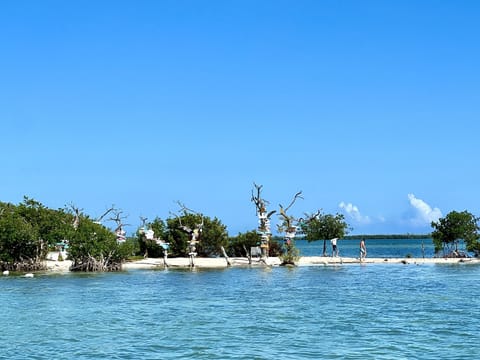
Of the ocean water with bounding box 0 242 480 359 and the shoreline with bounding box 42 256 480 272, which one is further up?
the shoreline with bounding box 42 256 480 272

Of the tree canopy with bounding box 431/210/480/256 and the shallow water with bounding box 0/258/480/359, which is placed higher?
the tree canopy with bounding box 431/210/480/256

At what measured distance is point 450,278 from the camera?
47406 mm

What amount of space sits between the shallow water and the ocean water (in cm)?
4

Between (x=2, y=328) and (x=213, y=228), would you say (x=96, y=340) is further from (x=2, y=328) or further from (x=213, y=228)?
(x=213, y=228)

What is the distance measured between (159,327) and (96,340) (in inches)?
129

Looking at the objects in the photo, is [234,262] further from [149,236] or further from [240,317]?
[240,317]

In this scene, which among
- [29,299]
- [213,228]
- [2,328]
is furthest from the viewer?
[213,228]


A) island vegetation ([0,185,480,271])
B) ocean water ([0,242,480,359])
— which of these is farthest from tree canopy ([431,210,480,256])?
ocean water ([0,242,480,359])

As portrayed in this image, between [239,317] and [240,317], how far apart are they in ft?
0.14

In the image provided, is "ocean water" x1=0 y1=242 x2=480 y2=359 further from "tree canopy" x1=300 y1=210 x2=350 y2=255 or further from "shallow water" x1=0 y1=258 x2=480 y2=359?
"tree canopy" x1=300 y1=210 x2=350 y2=255

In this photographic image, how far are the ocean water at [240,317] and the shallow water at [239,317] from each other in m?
0.04

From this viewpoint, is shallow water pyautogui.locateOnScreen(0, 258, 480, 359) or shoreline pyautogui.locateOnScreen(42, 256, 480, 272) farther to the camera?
shoreline pyautogui.locateOnScreen(42, 256, 480, 272)

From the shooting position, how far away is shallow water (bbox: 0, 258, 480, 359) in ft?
75.5

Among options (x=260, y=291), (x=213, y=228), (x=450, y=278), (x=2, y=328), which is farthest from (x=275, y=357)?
(x=213, y=228)
